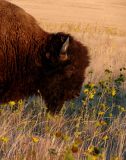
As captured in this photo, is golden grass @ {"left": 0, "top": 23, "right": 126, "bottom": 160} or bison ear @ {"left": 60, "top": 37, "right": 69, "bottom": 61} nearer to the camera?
golden grass @ {"left": 0, "top": 23, "right": 126, "bottom": 160}

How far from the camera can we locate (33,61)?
5.60 metres

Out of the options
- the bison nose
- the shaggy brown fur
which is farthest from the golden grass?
the bison nose

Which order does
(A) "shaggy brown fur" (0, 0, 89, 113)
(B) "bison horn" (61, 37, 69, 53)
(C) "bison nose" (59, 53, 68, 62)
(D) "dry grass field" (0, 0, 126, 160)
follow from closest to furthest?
(D) "dry grass field" (0, 0, 126, 160)
(B) "bison horn" (61, 37, 69, 53)
(C) "bison nose" (59, 53, 68, 62)
(A) "shaggy brown fur" (0, 0, 89, 113)

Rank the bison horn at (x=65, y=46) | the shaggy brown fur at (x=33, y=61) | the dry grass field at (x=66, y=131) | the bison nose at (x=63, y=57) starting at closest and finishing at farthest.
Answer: the dry grass field at (x=66, y=131) → the bison horn at (x=65, y=46) → the bison nose at (x=63, y=57) → the shaggy brown fur at (x=33, y=61)

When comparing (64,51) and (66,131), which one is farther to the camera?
(66,131)

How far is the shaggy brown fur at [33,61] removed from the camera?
5453 mm

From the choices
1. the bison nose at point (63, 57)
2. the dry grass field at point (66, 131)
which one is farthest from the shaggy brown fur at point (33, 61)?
the dry grass field at point (66, 131)

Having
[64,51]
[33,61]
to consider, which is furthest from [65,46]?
[33,61]

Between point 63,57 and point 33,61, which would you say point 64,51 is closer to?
point 63,57

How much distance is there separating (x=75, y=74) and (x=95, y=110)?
91 centimetres

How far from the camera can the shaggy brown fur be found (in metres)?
5.45

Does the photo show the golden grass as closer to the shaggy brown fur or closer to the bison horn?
the shaggy brown fur

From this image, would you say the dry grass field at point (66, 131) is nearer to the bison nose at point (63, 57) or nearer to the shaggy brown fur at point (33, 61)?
the shaggy brown fur at point (33, 61)

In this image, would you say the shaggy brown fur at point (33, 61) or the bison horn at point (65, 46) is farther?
Answer: the shaggy brown fur at point (33, 61)
